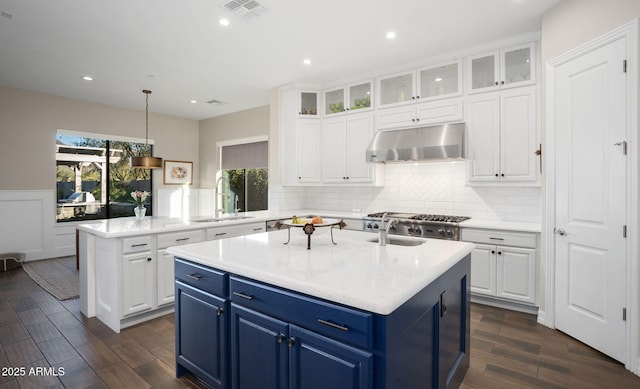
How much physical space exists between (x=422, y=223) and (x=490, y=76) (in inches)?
73.1

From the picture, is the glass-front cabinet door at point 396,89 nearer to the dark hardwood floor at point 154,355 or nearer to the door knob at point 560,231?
Result: the door knob at point 560,231

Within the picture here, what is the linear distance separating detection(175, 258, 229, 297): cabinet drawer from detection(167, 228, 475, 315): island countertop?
0.18ft

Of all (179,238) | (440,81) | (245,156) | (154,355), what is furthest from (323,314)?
(245,156)

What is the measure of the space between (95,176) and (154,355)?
528cm

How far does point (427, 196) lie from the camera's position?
183 inches

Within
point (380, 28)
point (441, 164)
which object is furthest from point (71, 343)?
point (441, 164)

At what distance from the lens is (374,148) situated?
14.6 feet

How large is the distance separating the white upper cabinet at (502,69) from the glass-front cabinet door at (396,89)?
2.33ft

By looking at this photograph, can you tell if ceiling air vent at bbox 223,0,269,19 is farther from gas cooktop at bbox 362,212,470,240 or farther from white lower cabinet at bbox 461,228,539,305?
white lower cabinet at bbox 461,228,539,305

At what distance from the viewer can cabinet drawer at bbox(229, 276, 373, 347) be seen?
4.20ft

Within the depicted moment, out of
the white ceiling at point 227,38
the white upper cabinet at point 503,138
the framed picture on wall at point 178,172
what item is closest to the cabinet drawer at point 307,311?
the white ceiling at point 227,38

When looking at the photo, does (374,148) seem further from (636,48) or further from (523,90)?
(636,48)

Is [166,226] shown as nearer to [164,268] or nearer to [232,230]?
[164,268]

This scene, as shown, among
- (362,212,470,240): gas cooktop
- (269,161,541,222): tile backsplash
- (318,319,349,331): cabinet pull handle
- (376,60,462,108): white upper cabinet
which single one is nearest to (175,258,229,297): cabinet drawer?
(318,319,349,331): cabinet pull handle
